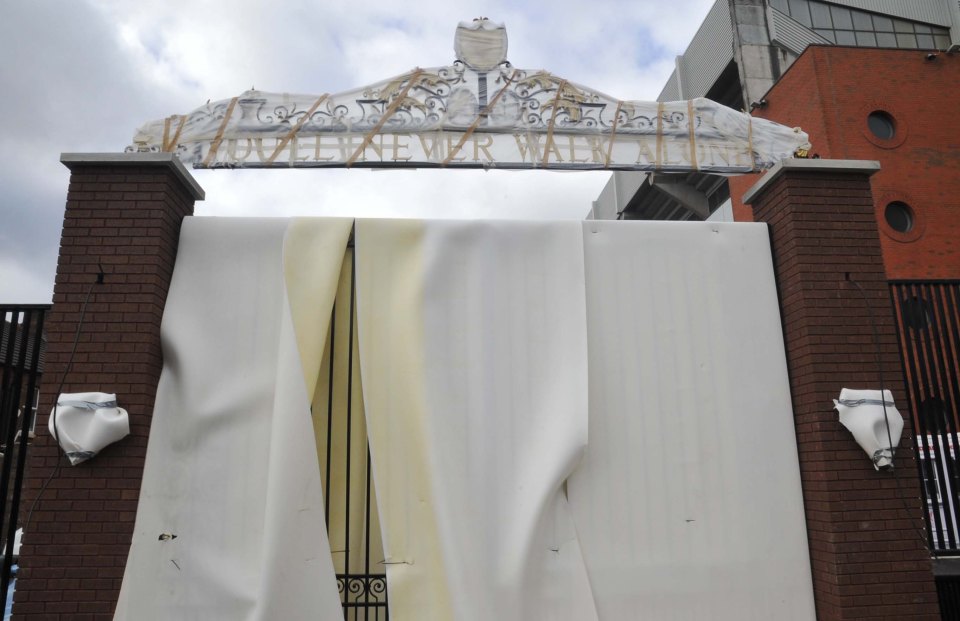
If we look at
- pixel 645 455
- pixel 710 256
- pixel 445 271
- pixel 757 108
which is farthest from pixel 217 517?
pixel 757 108

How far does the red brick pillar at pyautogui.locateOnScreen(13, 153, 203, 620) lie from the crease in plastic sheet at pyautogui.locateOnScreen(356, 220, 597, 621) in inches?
52.4

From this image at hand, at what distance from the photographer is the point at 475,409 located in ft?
14.3

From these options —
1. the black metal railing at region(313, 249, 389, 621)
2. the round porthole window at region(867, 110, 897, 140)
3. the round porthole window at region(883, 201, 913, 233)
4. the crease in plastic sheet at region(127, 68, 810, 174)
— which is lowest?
the black metal railing at region(313, 249, 389, 621)

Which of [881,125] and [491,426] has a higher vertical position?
[881,125]

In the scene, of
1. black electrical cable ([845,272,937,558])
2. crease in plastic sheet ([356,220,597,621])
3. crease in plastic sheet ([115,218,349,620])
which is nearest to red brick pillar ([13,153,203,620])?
crease in plastic sheet ([115,218,349,620])

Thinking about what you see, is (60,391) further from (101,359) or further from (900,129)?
(900,129)

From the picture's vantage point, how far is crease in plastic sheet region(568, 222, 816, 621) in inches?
169

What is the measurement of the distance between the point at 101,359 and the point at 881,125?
1795cm

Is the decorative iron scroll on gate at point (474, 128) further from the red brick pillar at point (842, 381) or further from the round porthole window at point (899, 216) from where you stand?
the round porthole window at point (899, 216)

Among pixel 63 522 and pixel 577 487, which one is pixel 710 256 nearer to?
pixel 577 487

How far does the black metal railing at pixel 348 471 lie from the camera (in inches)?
165

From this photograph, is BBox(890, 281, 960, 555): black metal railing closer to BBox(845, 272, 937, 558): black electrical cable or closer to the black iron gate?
the black iron gate

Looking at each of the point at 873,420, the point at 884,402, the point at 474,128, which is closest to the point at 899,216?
the point at 884,402

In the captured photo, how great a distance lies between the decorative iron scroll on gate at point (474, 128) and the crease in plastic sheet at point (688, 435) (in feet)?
2.37
